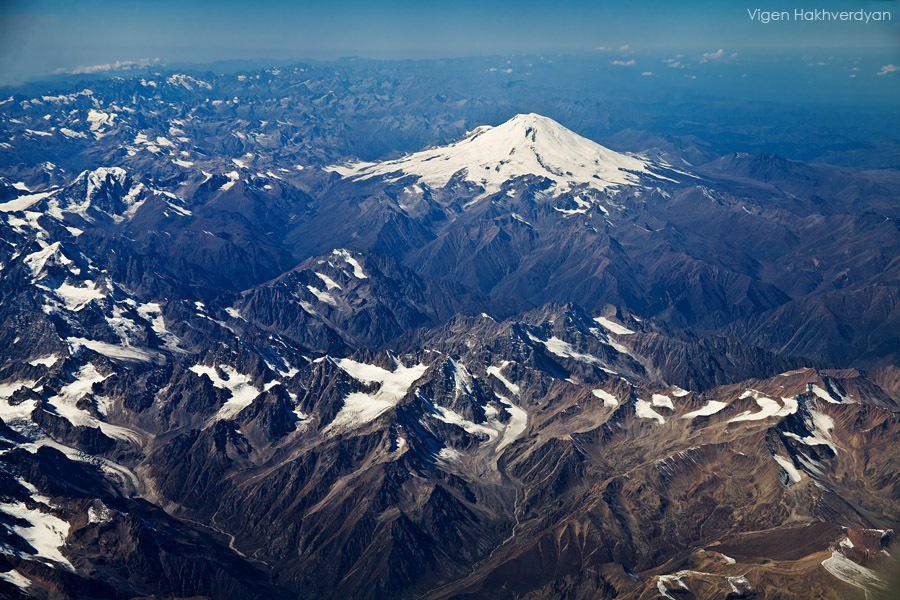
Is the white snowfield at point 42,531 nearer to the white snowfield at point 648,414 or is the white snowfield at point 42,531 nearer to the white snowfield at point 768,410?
the white snowfield at point 648,414

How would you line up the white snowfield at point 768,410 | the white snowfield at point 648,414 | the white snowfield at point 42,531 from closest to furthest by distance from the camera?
1. the white snowfield at point 42,531
2. the white snowfield at point 768,410
3. the white snowfield at point 648,414

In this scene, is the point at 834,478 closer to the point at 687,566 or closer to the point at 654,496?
the point at 654,496

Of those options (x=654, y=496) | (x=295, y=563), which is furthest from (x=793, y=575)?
(x=295, y=563)

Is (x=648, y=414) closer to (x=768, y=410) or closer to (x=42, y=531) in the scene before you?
(x=768, y=410)

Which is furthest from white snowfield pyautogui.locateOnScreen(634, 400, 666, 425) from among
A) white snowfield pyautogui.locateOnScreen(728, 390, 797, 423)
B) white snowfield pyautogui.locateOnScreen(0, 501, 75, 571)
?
white snowfield pyautogui.locateOnScreen(0, 501, 75, 571)

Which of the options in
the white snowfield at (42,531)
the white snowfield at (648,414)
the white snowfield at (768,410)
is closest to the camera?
the white snowfield at (42,531)

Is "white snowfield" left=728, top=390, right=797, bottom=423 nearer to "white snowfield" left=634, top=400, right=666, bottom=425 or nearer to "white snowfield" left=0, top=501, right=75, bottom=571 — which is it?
"white snowfield" left=634, top=400, right=666, bottom=425

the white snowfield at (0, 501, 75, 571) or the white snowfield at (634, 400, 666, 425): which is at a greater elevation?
the white snowfield at (0, 501, 75, 571)

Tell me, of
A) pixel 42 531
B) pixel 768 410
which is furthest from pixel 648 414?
pixel 42 531

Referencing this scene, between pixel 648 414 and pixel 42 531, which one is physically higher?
pixel 42 531

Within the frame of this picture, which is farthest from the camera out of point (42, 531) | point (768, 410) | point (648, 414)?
point (648, 414)

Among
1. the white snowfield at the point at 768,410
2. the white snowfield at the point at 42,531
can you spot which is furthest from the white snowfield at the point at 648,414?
the white snowfield at the point at 42,531

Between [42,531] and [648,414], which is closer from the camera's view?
[42,531]
